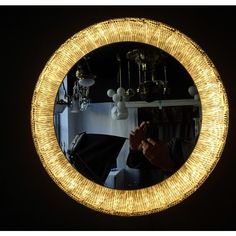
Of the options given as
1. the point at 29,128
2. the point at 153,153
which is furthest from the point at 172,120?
the point at 29,128

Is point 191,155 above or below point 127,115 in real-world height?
below

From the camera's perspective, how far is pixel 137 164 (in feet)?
2.66

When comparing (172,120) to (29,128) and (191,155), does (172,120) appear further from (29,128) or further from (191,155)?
(29,128)

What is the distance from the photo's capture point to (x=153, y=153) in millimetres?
809

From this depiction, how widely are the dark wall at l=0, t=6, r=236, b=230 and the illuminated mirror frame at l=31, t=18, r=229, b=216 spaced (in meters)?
0.07

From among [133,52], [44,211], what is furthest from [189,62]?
[44,211]

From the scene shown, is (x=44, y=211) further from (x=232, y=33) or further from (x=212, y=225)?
(x=232, y=33)

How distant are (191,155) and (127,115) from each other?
187 mm

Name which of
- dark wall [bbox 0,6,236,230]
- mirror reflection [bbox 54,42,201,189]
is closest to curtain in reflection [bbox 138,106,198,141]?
mirror reflection [bbox 54,42,201,189]

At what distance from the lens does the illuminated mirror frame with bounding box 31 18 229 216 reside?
2.59ft

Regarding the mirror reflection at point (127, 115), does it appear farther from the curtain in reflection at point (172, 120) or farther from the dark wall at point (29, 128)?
the dark wall at point (29, 128)

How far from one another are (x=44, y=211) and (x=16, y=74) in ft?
1.25

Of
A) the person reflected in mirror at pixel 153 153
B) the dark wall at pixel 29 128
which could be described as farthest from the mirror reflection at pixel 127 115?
the dark wall at pixel 29 128

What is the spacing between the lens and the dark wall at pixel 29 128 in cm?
85
